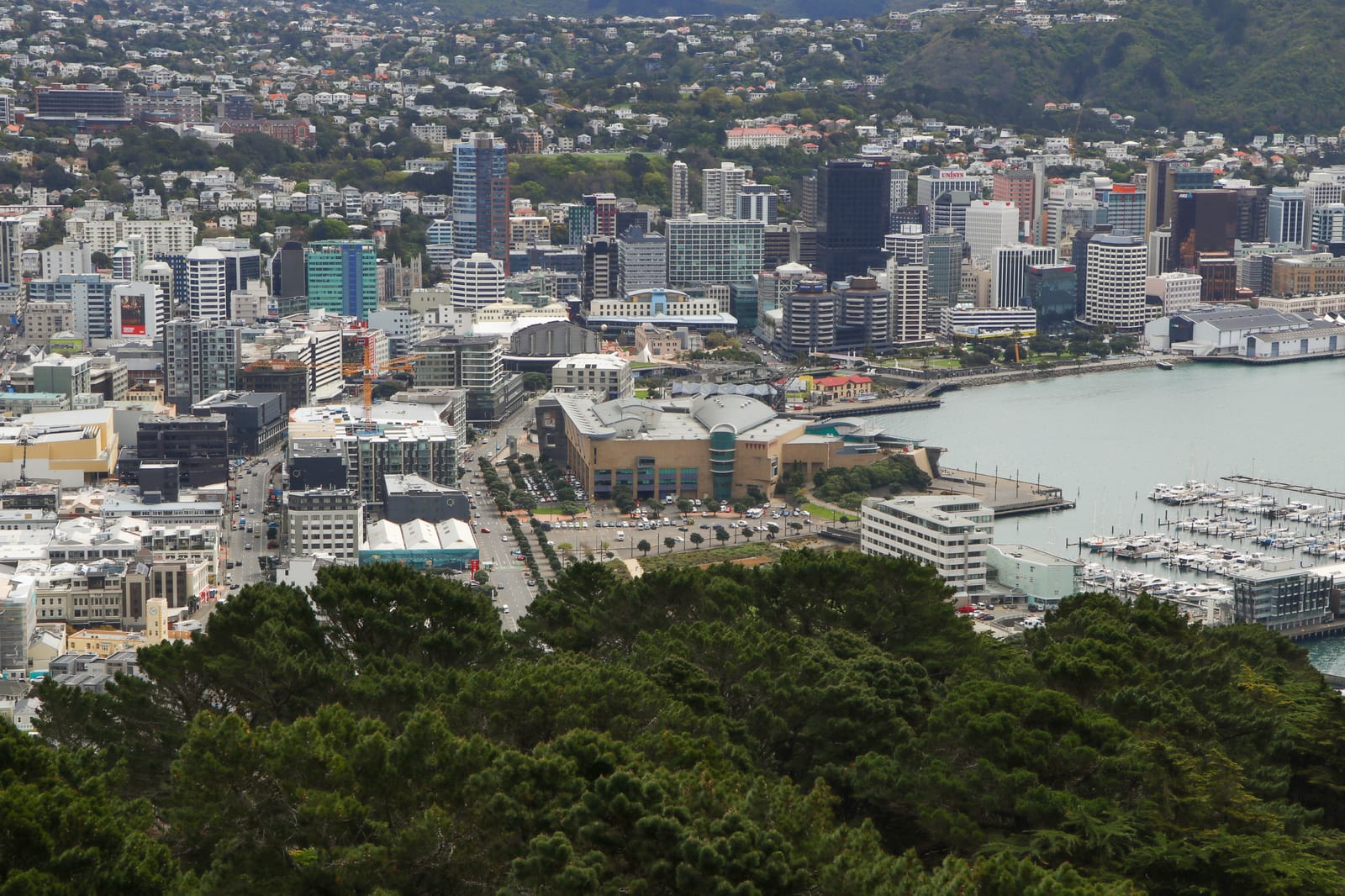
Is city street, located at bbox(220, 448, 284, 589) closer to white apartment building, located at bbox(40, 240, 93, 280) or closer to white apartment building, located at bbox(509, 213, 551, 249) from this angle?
white apartment building, located at bbox(40, 240, 93, 280)

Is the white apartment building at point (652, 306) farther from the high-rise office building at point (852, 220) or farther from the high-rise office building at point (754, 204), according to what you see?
the high-rise office building at point (754, 204)

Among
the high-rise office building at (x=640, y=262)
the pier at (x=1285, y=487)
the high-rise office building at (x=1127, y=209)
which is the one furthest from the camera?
the high-rise office building at (x=1127, y=209)

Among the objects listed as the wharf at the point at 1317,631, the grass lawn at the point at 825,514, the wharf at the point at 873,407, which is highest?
the wharf at the point at 873,407

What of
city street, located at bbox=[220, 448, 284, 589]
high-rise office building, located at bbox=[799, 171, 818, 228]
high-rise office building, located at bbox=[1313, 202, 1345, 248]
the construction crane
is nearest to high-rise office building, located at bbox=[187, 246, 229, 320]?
the construction crane

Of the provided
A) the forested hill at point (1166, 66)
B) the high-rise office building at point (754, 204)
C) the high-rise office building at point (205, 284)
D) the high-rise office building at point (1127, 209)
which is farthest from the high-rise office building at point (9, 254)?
the forested hill at point (1166, 66)

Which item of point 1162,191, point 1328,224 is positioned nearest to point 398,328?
point 1162,191

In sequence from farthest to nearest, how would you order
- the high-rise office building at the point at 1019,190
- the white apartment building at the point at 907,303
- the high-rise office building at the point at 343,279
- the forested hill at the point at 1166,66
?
the forested hill at the point at 1166,66, the high-rise office building at the point at 1019,190, the white apartment building at the point at 907,303, the high-rise office building at the point at 343,279

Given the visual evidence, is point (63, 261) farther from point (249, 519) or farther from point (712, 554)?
point (712, 554)
